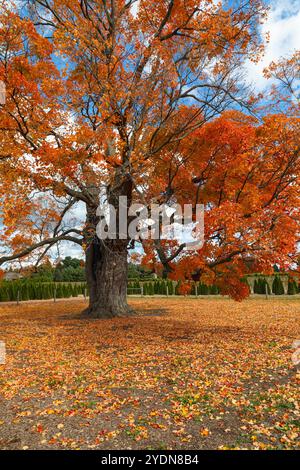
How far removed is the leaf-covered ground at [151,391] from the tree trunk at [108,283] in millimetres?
3817

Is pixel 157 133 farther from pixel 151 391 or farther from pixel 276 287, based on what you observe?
pixel 276 287

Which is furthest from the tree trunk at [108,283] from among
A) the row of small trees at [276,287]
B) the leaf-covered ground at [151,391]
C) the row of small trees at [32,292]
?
the row of small trees at [32,292]

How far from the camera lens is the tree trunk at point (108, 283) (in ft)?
→ 47.3

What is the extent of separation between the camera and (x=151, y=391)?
5672 millimetres

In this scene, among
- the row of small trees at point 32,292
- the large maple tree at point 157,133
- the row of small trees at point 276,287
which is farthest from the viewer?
the row of small trees at point 32,292

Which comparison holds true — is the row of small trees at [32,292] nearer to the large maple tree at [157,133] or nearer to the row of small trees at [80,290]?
the row of small trees at [80,290]

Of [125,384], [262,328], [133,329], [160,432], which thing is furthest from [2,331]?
[160,432]

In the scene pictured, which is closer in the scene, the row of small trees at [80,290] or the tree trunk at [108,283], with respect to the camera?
the tree trunk at [108,283]

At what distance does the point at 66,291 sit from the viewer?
105 ft

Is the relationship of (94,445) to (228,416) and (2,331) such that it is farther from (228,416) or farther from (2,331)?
(2,331)

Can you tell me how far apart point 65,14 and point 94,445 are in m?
12.6
